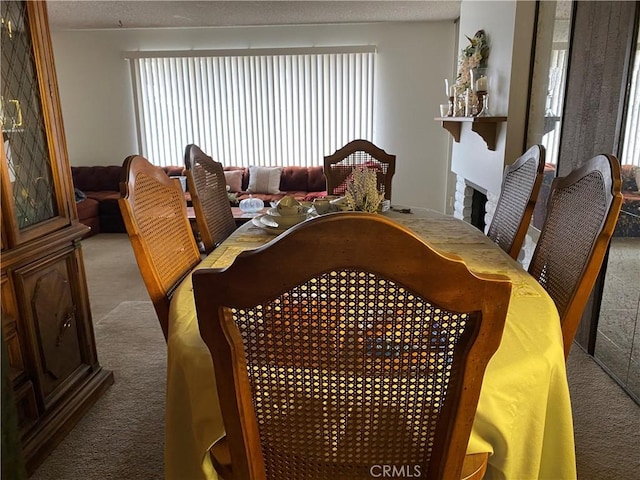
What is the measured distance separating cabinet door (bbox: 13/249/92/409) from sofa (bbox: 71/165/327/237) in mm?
3233

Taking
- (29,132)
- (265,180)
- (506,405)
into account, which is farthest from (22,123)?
(265,180)

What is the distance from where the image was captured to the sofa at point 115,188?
5.29m

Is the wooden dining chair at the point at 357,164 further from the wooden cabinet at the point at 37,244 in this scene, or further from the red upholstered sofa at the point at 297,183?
the red upholstered sofa at the point at 297,183

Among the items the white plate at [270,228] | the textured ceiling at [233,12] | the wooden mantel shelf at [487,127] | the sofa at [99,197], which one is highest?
the textured ceiling at [233,12]

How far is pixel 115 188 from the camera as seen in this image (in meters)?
5.78

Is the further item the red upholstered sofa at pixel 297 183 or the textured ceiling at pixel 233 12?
the red upholstered sofa at pixel 297 183

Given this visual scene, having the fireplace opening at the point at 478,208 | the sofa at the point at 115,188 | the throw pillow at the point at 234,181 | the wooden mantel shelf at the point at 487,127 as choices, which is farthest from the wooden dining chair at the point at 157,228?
the throw pillow at the point at 234,181

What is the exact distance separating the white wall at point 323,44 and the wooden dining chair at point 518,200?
379 cm

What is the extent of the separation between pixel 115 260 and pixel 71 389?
2546 millimetres

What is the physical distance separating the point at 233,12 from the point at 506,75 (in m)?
2.96

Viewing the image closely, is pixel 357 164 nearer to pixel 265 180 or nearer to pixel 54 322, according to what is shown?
pixel 54 322

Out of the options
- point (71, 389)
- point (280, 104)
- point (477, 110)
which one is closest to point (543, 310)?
point (71, 389)

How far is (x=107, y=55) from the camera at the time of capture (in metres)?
5.77

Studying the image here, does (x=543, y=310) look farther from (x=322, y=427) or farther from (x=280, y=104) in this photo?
(x=280, y=104)
